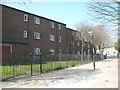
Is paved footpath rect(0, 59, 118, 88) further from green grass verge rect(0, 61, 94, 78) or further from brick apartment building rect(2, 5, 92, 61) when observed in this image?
brick apartment building rect(2, 5, 92, 61)

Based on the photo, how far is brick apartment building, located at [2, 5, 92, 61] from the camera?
1981 cm

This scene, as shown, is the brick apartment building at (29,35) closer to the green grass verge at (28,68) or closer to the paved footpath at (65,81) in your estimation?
the green grass verge at (28,68)

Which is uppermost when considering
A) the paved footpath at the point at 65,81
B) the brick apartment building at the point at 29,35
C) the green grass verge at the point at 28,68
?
the brick apartment building at the point at 29,35

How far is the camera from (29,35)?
23.8m

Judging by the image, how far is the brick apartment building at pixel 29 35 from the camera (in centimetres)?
1981

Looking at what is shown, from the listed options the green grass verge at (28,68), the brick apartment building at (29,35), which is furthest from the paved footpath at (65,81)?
the brick apartment building at (29,35)

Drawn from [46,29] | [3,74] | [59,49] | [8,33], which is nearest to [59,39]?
[59,49]

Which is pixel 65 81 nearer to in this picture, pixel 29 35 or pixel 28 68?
pixel 28 68

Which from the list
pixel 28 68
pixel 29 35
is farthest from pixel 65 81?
pixel 29 35

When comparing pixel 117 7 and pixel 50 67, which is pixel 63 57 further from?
pixel 117 7


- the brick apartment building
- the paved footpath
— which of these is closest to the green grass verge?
the paved footpath

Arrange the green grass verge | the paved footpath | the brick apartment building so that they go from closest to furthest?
the paved footpath < the green grass verge < the brick apartment building

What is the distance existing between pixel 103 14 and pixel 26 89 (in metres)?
6.07

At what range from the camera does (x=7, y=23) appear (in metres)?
20.2
